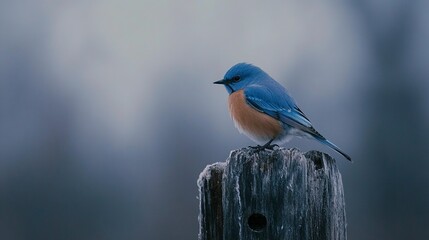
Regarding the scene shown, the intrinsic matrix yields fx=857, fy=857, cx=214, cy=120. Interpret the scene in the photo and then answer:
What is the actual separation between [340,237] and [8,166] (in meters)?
12.2

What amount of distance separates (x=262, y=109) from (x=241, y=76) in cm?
42

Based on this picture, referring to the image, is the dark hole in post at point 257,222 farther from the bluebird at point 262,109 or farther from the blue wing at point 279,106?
the blue wing at point 279,106

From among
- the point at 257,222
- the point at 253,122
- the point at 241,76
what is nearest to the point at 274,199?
the point at 257,222

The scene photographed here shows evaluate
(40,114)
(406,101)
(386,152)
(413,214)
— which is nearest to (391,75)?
(406,101)

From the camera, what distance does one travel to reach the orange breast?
5.56 meters

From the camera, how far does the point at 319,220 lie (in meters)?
3.25

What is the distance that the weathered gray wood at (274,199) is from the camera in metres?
3.24

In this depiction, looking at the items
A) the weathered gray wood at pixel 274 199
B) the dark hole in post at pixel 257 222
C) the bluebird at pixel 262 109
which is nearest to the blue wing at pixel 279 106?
the bluebird at pixel 262 109

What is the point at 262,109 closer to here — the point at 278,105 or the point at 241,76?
the point at 278,105

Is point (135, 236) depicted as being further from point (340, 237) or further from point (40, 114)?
point (340, 237)

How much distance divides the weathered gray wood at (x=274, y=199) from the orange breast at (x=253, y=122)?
2.15 meters

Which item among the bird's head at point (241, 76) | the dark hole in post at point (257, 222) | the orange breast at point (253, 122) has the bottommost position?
the dark hole in post at point (257, 222)

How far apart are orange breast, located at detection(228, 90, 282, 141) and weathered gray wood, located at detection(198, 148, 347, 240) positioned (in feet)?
7.05

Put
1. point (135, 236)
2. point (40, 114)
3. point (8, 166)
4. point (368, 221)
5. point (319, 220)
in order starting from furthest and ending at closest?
point (40, 114)
point (8, 166)
point (135, 236)
point (368, 221)
point (319, 220)
